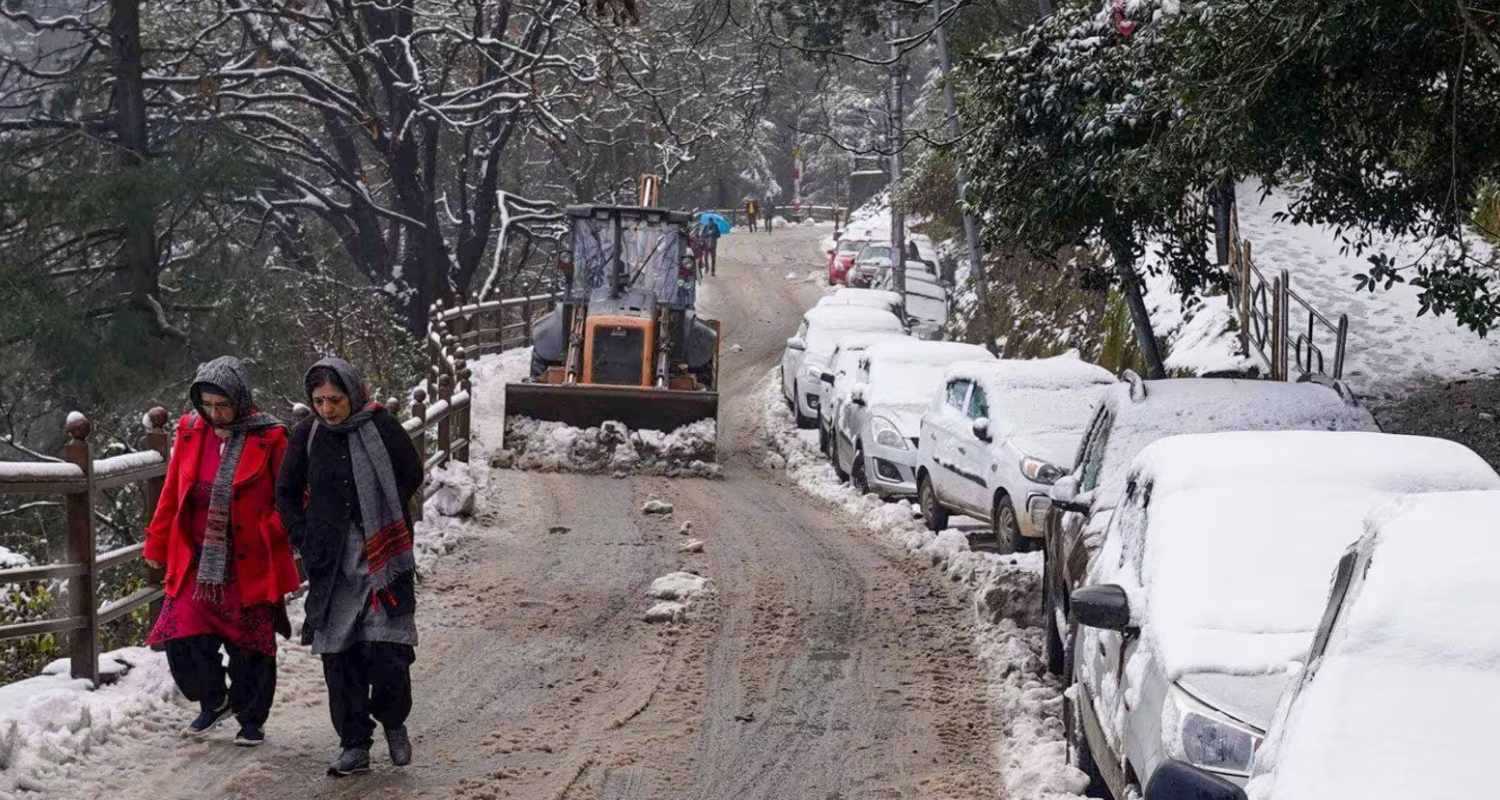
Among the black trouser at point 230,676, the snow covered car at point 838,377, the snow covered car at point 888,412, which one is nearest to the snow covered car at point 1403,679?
the black trouser at point 230,676

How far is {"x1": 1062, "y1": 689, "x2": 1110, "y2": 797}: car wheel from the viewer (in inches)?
293

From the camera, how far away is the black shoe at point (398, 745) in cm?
780

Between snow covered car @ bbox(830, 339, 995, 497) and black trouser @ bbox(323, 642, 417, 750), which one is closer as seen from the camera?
black trouser @ bbox(323, 642, 417, 750)

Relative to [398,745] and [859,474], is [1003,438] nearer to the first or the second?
[859,474]

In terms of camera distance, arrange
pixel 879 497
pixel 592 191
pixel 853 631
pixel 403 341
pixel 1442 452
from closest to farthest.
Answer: pixel 1442 452 → pixel 853 631 → pixel 879 497 → pixel 403 341 → pixel 592 191

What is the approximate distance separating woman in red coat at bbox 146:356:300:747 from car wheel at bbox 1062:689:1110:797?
11.5 ft

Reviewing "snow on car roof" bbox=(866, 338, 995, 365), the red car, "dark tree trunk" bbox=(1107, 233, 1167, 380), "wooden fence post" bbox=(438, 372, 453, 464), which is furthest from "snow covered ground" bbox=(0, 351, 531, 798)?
the red car

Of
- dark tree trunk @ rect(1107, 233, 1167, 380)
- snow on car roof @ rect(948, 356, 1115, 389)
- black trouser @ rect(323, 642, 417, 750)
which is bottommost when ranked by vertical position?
black trouser @ rect(323, 642, 417, 750)

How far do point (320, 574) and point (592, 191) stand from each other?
3052 cm

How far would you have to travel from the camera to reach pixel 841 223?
83.0 m

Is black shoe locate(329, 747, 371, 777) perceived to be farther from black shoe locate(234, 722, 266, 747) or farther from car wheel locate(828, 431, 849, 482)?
car wheel locate(828, 431, 849, 482)

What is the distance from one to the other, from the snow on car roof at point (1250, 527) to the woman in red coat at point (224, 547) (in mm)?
3636

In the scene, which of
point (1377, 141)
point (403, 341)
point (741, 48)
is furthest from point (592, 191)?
point (1377, 141)

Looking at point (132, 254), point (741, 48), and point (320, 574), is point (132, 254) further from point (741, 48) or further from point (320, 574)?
point (741, 48)
